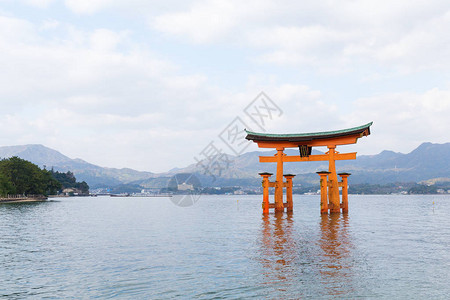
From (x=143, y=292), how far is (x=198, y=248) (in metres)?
8.70

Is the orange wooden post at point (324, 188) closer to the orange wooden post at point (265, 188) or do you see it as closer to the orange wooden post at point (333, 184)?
the orange wooden post at point (333, 184)

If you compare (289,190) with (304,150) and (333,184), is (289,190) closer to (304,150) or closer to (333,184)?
(304,150)

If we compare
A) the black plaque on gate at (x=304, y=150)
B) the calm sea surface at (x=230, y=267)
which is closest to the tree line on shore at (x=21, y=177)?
the black plaque on gate at (x=304, y=150)

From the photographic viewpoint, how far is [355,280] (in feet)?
40.6

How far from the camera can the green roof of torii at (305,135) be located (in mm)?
37312

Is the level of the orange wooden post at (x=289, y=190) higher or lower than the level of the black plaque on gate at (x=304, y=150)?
lower

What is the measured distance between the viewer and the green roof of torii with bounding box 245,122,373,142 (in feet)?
122

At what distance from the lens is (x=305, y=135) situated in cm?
3969

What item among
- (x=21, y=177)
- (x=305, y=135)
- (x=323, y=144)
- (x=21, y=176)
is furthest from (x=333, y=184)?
(x=21, y=177)

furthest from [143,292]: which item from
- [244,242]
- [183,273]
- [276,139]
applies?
[276,139]

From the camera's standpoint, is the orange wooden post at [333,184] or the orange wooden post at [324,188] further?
the orange wooden post at [333,184]

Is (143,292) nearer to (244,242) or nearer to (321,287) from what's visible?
(321,287)

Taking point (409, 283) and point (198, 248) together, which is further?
point (198, 248)

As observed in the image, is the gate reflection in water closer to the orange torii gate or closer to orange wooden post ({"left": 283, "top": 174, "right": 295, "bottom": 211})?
the orange torii gate
